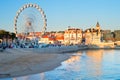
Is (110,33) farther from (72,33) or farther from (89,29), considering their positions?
(72,33)

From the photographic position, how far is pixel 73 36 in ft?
535

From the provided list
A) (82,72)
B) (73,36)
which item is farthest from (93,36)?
(82,72)

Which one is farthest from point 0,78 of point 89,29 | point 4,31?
point 89,29

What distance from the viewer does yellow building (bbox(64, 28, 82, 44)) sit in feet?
535

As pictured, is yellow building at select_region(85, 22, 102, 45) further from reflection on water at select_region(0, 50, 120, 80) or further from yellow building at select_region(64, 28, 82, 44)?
reflection on water at select_region(0, 50, 120, 80)

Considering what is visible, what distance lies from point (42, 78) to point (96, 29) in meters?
150

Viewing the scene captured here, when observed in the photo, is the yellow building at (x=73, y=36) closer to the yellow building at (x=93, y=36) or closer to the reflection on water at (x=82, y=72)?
the yellow building at (x=93, y=36)

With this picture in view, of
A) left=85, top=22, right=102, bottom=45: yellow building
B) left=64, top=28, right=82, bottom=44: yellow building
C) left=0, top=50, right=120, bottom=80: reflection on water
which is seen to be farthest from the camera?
left=85, top=22, right=102, bottom=45: yellow building

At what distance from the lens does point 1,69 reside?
2420 centimetres

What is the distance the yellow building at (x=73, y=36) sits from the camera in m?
163

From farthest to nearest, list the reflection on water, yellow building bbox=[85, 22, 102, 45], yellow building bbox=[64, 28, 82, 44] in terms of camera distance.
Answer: yellow building bbox=[85, 22, 102, 45] → yellow building bbox=[64, 28, 82, 44] → the reflection on water

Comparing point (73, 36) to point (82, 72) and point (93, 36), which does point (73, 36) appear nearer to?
point (93, 36)

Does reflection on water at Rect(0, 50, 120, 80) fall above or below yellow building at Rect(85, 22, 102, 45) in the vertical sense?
below

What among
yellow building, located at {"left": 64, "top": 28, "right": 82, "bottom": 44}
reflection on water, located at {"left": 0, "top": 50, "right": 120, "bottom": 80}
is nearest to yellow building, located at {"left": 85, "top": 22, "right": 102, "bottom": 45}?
yellow building, located at {"left": 64, "top": 28, "right": 82, "bottom": 44}
